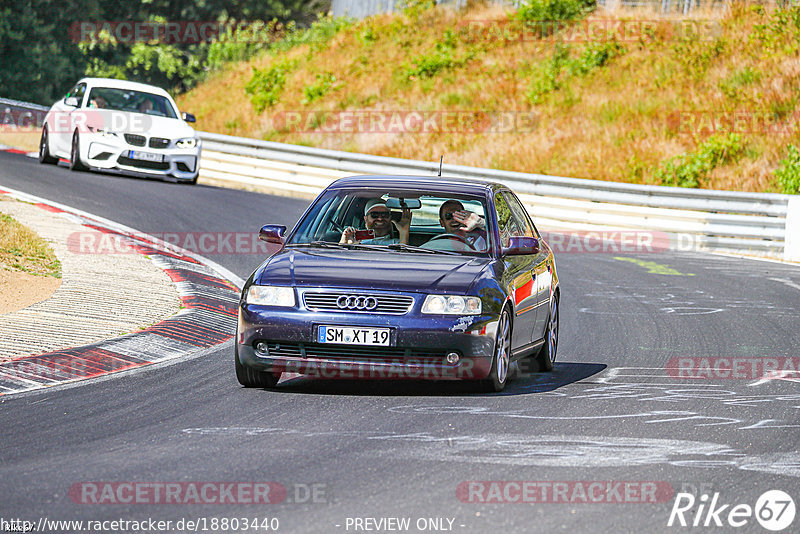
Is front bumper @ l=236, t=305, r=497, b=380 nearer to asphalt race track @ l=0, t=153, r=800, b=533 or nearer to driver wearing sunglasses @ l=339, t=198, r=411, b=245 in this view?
Answer: asphalt race track @ l=0, t=153, r=800, b=533

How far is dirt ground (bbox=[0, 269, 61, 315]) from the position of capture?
11.4 m

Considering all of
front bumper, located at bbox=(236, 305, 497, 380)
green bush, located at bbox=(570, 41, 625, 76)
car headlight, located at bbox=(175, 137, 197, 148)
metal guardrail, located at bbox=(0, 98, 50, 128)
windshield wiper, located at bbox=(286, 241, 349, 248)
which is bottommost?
front bumper, located at bbox=(236, 305, 497, 380)

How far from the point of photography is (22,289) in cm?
1206

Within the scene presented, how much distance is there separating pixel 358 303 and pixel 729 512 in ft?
10.5

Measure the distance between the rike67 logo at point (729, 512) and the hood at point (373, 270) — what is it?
9.36 feet

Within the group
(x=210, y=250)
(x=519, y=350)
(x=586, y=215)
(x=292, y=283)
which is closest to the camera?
(x=292, y=283)

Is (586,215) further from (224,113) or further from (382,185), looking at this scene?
(224,113)

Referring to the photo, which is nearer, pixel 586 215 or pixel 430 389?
pixel 430 389

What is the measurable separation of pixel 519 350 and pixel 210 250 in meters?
8.21

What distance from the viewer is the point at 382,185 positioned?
9703mm

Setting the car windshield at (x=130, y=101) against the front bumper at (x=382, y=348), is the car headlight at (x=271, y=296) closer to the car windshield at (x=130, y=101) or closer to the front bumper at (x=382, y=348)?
the front bumper at (x=382, y=348)

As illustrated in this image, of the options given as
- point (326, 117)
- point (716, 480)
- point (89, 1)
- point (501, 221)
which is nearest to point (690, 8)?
point (326, 117)

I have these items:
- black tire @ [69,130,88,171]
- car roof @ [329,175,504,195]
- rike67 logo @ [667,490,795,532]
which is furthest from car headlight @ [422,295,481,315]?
black tire @ [69,130,88,171]

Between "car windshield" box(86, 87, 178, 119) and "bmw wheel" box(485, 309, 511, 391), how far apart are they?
15581mm
